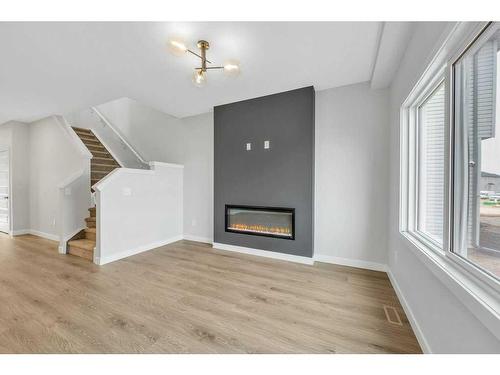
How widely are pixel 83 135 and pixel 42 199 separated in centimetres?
174

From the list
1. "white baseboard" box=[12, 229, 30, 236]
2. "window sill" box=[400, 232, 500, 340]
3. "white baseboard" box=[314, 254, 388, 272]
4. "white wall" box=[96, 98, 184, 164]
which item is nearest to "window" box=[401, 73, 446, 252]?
"window sill" box=[400, 232, 500, 340]

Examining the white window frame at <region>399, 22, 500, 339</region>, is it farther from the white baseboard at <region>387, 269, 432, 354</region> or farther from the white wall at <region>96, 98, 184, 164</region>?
the white wall at <region>96, 98, 184, 164</region>

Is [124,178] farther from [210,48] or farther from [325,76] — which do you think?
[325,76]

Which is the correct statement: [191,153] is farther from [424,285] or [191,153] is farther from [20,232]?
[20,232]

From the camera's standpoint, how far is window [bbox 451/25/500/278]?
104 cm

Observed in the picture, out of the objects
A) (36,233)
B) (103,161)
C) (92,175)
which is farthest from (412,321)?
(36,233)

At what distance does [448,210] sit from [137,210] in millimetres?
3897

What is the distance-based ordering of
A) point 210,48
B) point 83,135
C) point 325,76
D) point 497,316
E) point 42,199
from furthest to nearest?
point 83,135, point 42,199, point 325,76, point 210,48, point 497,316

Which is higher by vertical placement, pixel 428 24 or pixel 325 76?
pixel 325 76

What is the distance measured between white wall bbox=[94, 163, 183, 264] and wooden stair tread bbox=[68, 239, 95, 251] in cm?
36

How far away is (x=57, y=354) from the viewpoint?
143cm

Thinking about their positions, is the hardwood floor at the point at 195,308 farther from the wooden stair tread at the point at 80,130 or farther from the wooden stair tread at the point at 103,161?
the wooden stair tread at the point at 80,130

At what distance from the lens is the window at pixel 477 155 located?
1.04m
